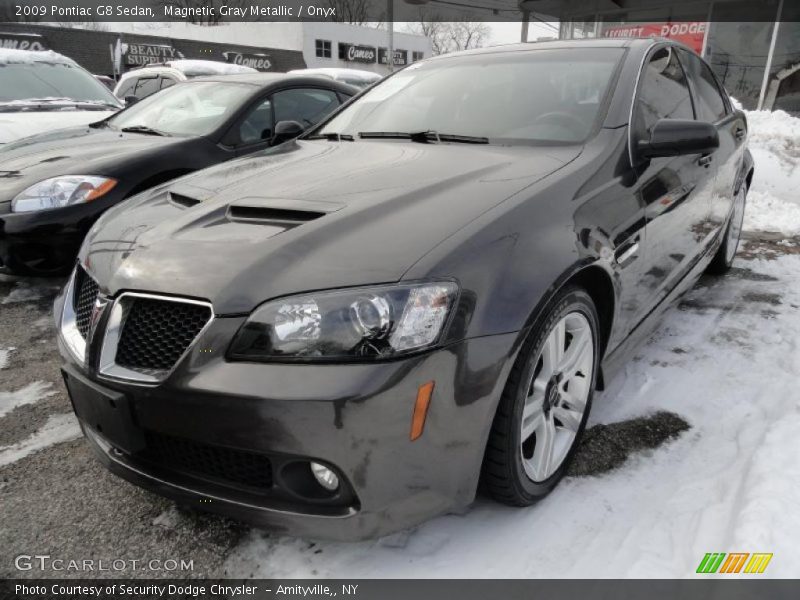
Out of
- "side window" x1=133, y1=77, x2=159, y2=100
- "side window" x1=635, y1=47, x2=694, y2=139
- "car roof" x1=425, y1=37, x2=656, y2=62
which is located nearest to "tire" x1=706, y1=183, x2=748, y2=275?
"side window" x1=635, y1=47, x2=694, y2=139

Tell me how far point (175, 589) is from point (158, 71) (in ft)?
27.9

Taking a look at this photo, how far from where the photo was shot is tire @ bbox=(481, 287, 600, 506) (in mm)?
1671

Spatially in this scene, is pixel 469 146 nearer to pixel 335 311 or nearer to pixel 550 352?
pixel 550 352

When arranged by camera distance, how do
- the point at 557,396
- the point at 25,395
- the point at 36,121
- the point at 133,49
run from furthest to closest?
the point at 133,49, the point at 36,121, the point at 25,395, the point at 557,396

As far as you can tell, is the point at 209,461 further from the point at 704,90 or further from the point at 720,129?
the point at 704,90

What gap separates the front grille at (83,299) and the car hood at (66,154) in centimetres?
196

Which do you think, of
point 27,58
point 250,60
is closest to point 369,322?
point 27,58

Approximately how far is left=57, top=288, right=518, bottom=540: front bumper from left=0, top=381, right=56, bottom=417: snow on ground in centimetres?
135

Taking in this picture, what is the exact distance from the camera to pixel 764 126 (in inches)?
333

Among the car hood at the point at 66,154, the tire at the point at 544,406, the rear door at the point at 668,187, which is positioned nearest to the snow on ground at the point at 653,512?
the tire at the point at 544,406

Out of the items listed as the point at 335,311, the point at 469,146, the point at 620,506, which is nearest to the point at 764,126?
the point at 469,146

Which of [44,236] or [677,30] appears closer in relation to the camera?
[44,236]

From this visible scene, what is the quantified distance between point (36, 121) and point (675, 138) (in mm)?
5333

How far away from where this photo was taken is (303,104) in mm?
5000
